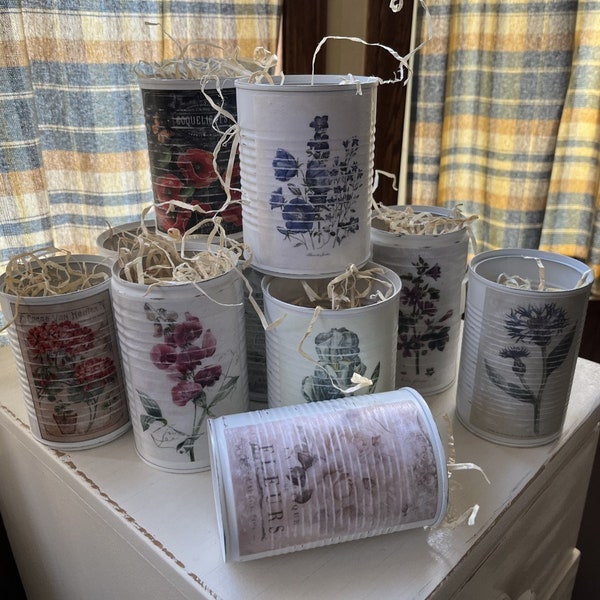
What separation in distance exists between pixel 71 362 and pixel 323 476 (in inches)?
10.0

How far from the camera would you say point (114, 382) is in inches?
22.8

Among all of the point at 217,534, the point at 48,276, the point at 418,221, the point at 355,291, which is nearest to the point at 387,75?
the point at 418,221

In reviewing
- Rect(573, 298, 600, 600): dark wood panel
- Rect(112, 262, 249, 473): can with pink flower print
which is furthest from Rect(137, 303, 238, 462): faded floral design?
Rect(573, 298, 600, 600): dark wood panel

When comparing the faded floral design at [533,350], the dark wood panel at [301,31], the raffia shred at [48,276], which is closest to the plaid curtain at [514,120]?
the dark wood panel at [301,31]

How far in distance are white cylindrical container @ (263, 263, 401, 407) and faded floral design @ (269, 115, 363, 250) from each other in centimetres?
6

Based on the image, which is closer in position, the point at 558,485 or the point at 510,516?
the point at 510,516

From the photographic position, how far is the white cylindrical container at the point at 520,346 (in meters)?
0.53

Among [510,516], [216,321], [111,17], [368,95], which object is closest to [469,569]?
[510,516]

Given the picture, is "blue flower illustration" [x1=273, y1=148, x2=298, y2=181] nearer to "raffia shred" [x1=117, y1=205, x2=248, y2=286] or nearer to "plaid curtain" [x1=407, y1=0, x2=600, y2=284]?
"raffia shred" [x1=117, y1=205, x2=248, y2=286]

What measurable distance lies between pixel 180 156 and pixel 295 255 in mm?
158

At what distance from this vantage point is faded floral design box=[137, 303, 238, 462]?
50 cm

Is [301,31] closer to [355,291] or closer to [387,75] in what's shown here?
[387,75]

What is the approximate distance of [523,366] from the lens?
0.55 metres

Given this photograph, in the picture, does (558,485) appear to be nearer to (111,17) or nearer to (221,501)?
(221,501)
